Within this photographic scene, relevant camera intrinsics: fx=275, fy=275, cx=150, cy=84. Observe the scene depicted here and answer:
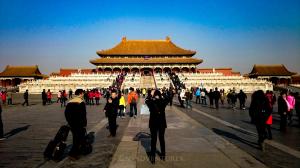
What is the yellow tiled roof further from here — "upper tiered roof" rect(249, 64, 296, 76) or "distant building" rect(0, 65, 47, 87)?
"distant building" rect(0, 65, 47, 87)

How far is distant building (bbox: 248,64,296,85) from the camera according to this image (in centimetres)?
6775

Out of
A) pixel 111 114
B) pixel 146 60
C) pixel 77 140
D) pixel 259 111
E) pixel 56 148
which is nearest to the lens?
pixel 56 148

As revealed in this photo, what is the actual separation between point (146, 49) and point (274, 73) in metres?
32.7

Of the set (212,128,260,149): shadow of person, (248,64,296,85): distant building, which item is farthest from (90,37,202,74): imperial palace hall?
(212,128,260,149): shadow of person

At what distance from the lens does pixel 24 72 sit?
70312mm

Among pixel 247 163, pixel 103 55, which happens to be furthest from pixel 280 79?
pixel 247 163

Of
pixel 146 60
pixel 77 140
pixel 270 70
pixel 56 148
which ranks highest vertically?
pixel 146 60

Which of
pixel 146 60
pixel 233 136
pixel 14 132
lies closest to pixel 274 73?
pixel 146 60

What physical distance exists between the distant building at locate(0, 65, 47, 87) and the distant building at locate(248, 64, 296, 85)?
2203 inches

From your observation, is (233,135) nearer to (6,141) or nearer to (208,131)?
(208,131)

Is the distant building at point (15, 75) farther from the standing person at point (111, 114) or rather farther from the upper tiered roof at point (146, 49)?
the standing person at point (111, 114)

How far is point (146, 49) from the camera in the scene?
73188 millimetres

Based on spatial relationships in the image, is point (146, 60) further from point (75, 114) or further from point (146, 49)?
point (75, 114)

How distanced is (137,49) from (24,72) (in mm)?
29543
